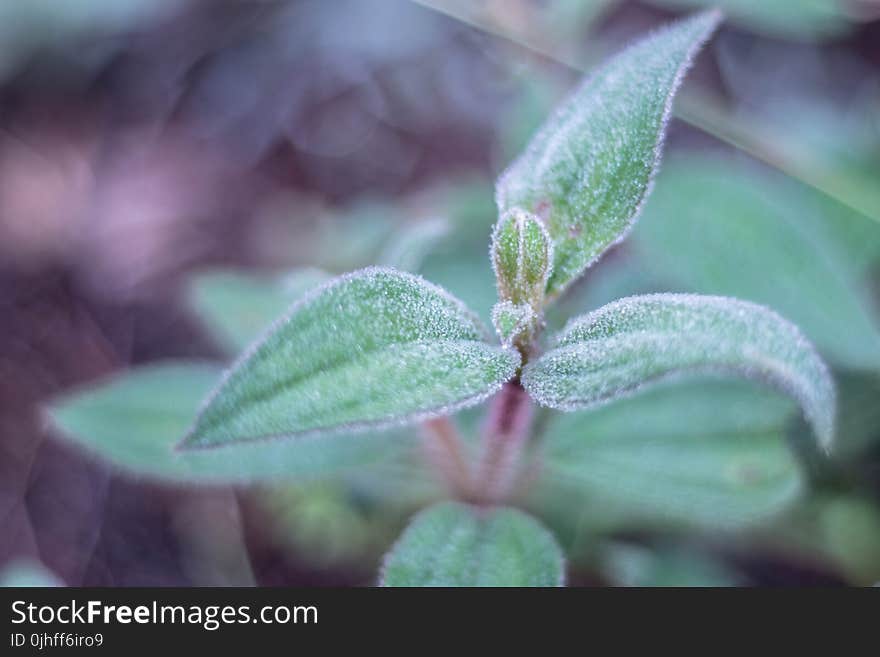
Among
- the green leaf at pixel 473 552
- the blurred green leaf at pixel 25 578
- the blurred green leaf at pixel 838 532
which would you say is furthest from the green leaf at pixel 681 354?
the blurred green leaf at pixel 25 578

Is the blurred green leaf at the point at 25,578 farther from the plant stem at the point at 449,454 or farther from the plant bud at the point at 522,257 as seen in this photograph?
the plant bud at the point at 522,257

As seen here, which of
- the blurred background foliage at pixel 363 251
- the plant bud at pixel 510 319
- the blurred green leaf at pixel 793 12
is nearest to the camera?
the plant bud at pixel 510 319

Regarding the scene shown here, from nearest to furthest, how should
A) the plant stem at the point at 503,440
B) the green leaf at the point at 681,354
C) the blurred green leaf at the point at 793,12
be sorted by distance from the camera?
the green leaf at the point at 681,354 < the plant stem at the point at 503,440 < the blurred green leaf at the point at 793,12

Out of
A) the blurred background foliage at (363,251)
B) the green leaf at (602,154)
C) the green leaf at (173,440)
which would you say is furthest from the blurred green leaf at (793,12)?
the green leaf at (173,440)

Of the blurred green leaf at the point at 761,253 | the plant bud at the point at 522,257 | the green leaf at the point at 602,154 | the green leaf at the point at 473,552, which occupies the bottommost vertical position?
the green leaf at the point at 473,552

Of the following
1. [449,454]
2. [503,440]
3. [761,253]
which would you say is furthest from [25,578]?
[761,253]

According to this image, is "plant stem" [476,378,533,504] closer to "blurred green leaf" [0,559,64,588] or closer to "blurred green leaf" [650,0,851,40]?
"blurred green leaf" [0,559,64,588]

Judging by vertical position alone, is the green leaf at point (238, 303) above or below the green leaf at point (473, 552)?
above

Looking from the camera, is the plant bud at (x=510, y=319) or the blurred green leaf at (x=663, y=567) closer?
the plant bud at (x=510, y=319)
